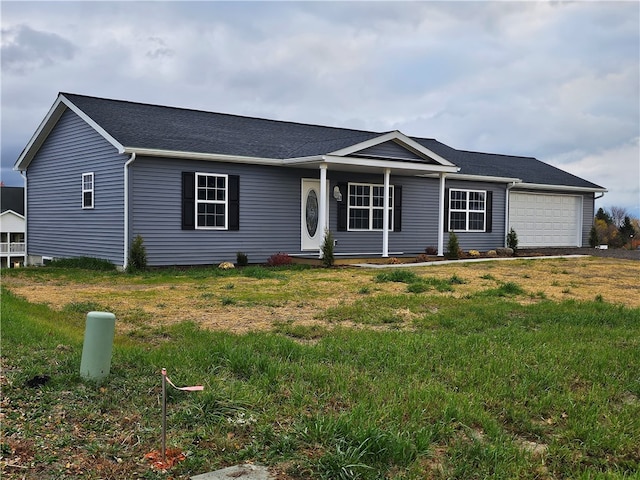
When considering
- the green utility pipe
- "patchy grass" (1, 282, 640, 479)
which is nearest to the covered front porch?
"patchy grass" (1, 282, 640, 479)

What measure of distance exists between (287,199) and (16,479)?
46.5 ft

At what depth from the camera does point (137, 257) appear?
46.6 feet

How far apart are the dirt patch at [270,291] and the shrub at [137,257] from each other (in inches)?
37.6

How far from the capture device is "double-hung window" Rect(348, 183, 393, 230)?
18406 mm

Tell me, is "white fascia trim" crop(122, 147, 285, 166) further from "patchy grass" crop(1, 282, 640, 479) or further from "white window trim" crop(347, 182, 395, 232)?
"patchy grass" crop(1, 282, 640, 479)

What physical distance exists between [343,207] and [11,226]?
28305mm

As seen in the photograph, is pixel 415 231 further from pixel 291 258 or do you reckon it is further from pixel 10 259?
pixel 10 259

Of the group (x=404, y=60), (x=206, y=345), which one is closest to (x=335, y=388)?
(x=206, y=345)

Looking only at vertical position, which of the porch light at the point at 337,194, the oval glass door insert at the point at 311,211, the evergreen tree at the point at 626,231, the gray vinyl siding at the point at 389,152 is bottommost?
the evergreen tree at the point at 626,231

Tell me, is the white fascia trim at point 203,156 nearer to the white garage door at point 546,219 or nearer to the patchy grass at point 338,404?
the patchy grass at point 338,404

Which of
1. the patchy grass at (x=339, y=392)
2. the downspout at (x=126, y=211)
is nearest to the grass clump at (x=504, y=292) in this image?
the patchy grass at (x=339, y=392)

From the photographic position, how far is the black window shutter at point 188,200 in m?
15.2

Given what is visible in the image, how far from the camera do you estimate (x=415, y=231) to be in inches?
784

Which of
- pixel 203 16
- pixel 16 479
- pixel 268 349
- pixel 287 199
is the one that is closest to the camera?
pixel 16 479
